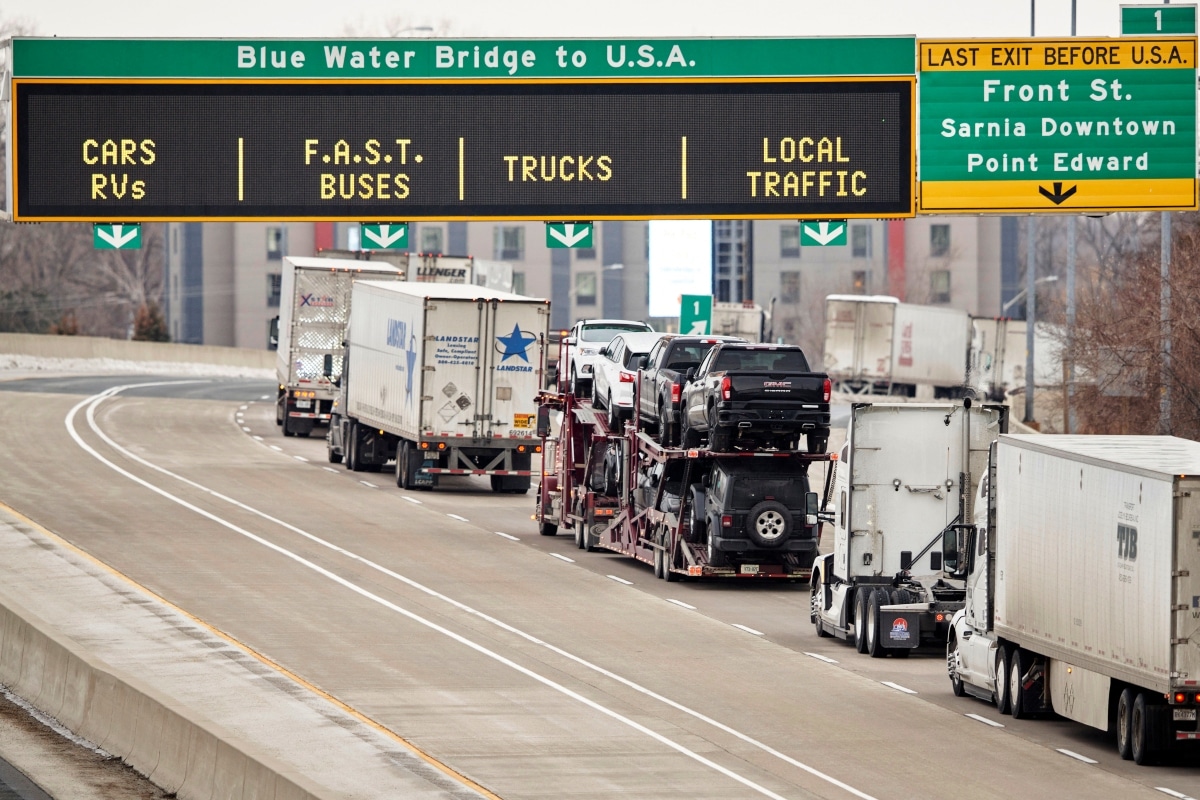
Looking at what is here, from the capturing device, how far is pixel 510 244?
129 meters

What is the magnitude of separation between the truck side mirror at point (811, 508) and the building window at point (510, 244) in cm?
9804

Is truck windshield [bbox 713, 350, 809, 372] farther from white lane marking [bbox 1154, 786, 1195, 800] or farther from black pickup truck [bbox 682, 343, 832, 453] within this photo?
white lane marking [bbox 1154, 786, 1195, 800]

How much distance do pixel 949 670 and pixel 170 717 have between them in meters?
10.1

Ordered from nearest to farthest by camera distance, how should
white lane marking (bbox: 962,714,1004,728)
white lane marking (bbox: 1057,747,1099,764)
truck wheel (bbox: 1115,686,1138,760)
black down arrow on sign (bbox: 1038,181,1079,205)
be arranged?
1. truck wheel (bbox: 1115,686,1138,760)
2. white lane marking (bbox: 1057,747,1099,764)
3. white lane marking (bbox: 962,714,1004,728)
4. black down arrow on sign (bbox: 1038,181,1079,205)

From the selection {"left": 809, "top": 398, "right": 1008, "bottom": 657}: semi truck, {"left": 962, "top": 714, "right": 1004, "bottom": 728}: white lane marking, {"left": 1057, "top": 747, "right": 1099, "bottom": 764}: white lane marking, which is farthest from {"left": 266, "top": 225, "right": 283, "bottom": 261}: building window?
{"left": 1057, "top": 747, "right": 1099, "bottom": 764}: white lane marking

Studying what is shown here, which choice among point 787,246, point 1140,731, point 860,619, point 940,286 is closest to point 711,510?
point 860,619

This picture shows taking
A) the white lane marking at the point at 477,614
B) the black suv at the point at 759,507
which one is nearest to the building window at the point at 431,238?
the white lane marking at the point at 477,614

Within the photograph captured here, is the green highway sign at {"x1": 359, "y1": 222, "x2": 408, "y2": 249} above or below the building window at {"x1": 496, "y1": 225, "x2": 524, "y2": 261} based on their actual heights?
below

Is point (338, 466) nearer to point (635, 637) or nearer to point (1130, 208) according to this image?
point (635, 637)

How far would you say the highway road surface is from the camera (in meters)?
17.8

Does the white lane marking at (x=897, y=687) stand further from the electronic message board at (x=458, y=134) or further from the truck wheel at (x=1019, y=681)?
the electronic message board at (x=458, y=134)

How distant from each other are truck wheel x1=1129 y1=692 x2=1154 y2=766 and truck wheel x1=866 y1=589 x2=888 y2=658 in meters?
6.83

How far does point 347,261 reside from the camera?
58656mm

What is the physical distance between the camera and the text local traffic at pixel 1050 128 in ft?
81.4
